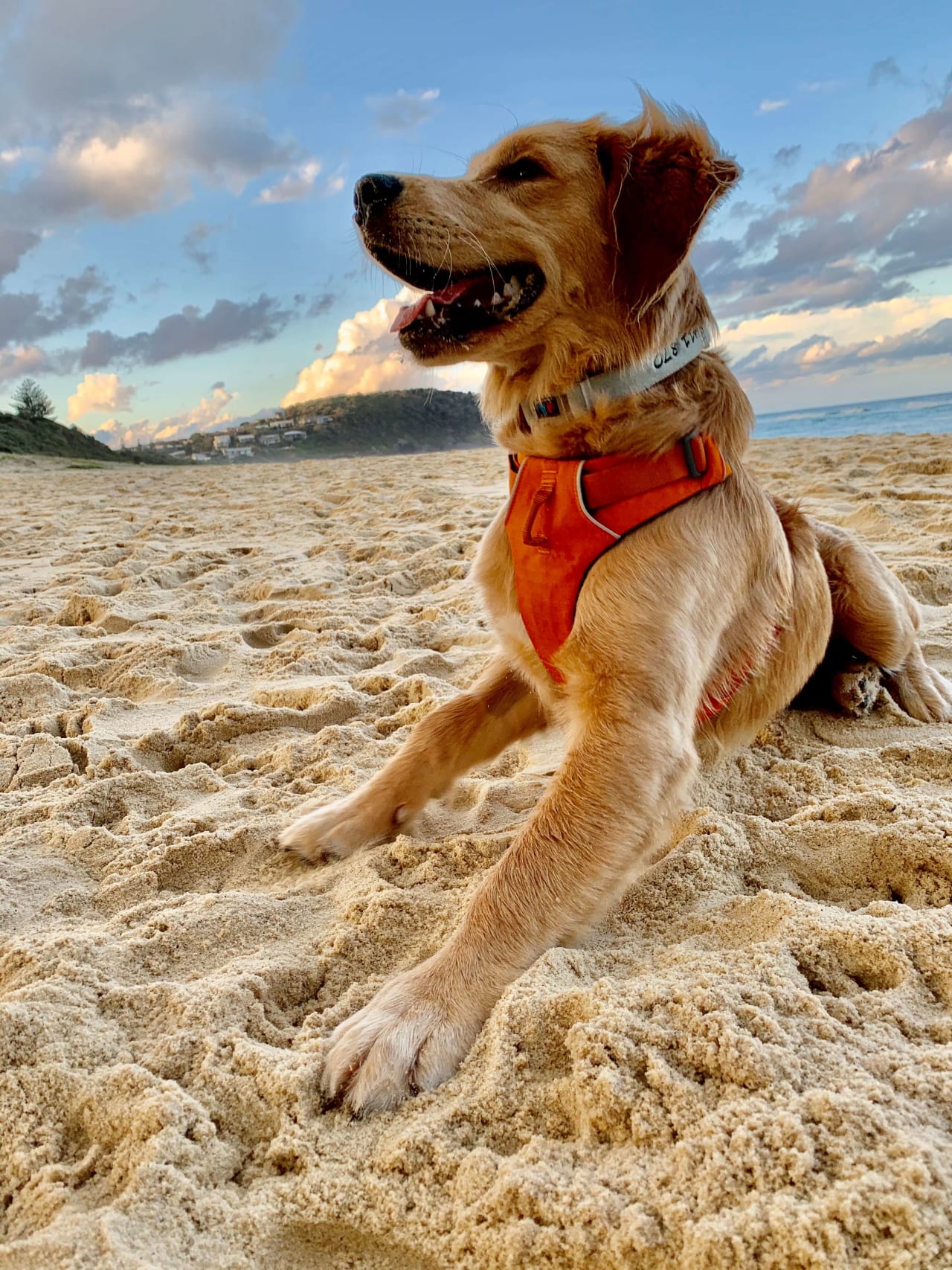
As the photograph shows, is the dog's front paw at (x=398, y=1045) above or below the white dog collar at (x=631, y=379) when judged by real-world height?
below

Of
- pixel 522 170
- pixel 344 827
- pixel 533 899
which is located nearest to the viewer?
pixel 533 899

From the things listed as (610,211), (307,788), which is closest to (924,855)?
(307,788)

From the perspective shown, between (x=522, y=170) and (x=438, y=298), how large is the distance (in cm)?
51

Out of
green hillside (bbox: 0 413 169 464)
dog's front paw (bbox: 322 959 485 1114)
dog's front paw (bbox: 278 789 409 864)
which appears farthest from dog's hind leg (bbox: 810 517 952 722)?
green hillside (bbox: 0 413 169 464)

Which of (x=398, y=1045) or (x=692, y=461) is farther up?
(x=692, y=461)

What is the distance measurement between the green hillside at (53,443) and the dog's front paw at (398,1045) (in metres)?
24.4

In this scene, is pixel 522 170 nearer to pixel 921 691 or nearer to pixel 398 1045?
pixel 921 691

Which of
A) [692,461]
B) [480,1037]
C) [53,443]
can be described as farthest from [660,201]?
[53,443]

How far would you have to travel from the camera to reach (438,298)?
7.65ft

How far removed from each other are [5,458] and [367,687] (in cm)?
2029

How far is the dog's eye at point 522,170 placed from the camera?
2424mm

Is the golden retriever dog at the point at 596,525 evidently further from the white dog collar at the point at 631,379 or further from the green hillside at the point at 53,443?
the green hillside at the point at 53,443

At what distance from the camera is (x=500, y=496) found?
8492 mm

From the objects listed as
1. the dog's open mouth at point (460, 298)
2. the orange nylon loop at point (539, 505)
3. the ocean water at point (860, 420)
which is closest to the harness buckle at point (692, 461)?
the orange nylon loop at point (539, 505)
